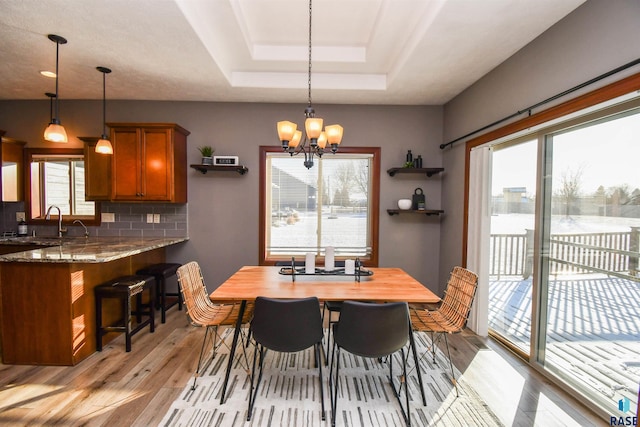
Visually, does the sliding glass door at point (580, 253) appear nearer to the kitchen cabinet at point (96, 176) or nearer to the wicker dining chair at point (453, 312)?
the wicker dining chair at point (453, 312)

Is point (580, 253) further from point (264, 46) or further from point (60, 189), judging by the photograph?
point (60, 189)

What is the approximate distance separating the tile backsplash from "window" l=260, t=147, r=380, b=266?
1.28m

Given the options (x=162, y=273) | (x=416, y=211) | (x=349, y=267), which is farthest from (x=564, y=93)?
(x=162, y=273)

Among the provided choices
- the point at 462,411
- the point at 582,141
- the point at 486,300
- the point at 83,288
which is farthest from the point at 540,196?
the point at 83,288

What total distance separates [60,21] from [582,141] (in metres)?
4.19

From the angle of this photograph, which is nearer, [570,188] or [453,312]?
[570,188]

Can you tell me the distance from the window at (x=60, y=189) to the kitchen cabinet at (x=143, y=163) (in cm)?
86

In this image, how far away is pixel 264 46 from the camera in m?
3.02

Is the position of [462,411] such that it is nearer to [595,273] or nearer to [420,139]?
[595,273]

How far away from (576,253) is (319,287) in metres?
2.02

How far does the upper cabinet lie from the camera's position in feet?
12.3

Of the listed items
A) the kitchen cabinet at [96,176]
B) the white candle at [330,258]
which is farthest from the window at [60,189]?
the white candle at [330,258]

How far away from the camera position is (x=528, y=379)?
2312mm

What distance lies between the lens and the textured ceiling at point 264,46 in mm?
2119
